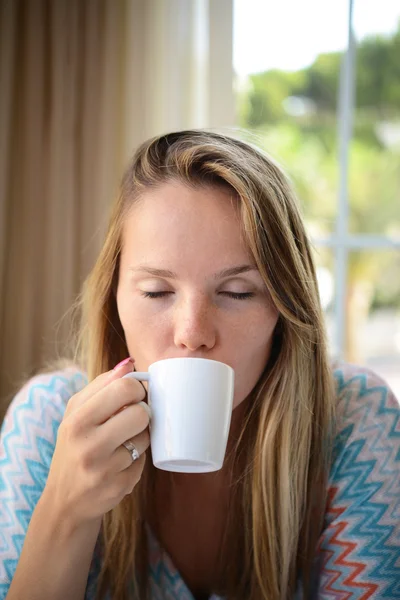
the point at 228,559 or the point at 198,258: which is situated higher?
the point at 198,258

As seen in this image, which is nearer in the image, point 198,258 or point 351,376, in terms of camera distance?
point 198,258

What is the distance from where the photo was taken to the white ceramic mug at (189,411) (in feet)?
2.97

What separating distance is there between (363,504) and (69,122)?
4.56ft

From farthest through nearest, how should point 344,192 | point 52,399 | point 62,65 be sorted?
point 344,192
point 62,65
point 52,399

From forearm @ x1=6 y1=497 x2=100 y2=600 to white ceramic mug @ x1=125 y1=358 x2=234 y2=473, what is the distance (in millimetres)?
197

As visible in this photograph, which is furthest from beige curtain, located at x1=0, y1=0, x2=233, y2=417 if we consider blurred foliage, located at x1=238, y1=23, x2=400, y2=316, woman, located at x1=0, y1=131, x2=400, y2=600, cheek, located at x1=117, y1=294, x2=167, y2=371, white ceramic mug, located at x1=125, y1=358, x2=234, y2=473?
white ceramic mug, located at x1=125, y1=358, x2=234, y2=473

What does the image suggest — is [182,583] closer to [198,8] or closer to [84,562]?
[84,562]

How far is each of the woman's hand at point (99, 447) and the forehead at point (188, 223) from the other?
22 cm

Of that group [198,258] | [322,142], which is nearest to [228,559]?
[198,258]

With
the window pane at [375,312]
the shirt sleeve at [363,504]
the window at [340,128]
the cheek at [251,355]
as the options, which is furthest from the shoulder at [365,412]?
the window pane at [375,312]

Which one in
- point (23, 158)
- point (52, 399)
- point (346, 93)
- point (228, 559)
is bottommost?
point (228, 559)

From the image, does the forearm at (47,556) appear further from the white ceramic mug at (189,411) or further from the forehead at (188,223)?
the forehead at (188,223)

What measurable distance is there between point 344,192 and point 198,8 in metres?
0.84

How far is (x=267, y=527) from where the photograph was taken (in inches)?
47.5
